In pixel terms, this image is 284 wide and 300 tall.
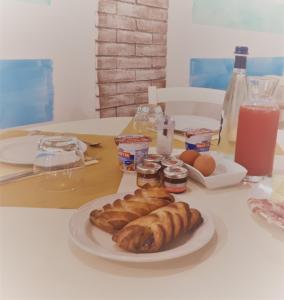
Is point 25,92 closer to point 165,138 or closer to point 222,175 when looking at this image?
point 165,138

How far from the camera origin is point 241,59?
0.99m

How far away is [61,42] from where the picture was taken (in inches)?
76.5

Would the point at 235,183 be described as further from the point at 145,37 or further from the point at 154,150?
the point at 145,37

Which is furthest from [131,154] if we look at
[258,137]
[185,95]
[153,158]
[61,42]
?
Answer: [61,42]

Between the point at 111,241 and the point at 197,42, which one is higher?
the point at 197,42

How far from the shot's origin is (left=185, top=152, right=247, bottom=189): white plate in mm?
821

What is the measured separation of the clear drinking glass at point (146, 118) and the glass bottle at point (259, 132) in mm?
479

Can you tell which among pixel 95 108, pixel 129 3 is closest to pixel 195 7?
pixel 129 3

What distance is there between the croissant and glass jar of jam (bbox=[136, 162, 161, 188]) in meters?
0.13

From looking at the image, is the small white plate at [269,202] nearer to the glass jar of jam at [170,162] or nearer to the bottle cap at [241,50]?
the glass jar of jam at [170,162]

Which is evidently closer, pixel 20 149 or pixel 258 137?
pixel 258 137

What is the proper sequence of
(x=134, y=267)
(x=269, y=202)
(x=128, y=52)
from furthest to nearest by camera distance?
1. (x=128, y=52)
2. (x=269, y=202)
3. (x=134, y=267)

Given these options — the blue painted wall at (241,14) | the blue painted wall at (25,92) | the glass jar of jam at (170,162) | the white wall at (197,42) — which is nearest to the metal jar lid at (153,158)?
the glass jar of jam at (170,162)

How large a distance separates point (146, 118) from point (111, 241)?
84cm
